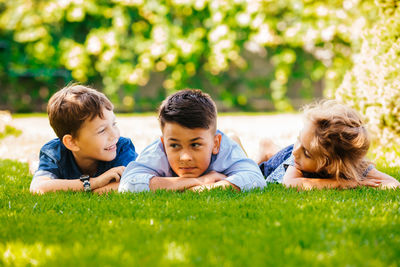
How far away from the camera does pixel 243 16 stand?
44.3 ft

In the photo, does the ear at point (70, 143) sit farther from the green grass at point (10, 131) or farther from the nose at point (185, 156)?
the green grass at point (10, 131)

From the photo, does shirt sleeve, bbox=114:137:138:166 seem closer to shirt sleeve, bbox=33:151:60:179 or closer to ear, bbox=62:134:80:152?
ear, bbox=62:134:80:152

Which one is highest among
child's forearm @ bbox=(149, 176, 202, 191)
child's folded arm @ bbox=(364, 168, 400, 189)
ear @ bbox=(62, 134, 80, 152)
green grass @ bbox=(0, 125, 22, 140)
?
ear @ bbox=(62, 134, 80, 152)

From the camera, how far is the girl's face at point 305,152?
153 inches

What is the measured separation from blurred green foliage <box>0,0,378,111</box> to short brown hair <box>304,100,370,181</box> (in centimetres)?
988

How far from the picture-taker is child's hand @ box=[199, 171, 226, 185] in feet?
→ 12.8

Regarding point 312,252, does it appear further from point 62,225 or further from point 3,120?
point 3,120

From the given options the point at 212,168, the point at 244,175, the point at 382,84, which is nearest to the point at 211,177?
the point at 212,168

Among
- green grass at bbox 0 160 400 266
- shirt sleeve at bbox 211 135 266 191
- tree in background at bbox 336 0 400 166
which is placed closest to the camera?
green grass at bbox 0 160 400 266

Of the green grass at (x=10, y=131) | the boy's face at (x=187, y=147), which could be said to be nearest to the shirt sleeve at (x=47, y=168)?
the boy's face at (x=187, y=147)

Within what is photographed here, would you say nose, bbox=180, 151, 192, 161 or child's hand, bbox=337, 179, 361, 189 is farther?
child's hand, bbox=337, 179, 361, 189

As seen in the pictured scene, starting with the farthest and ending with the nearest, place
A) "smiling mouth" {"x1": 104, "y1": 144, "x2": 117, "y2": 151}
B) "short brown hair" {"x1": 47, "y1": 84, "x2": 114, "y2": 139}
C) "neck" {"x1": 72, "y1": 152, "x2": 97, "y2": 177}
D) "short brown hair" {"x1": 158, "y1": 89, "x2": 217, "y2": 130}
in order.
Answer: "neck" {"x1": 72, "y1": 152, "x2": 97, "y2": 177}, "smiling mouth" {"x1": 104, "y1": 144, "x2": 117, "y2": 151}, "short brown hair" {"x1": 47, "y1": 84, "x2": 114, "y2": 139}, "short brown hair" {"x1": 158, "y1": 89, "x2": 217, "y2": 130}

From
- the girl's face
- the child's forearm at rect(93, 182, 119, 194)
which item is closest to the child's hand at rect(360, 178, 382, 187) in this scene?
the girl's face

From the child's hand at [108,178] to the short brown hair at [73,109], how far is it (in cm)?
52
